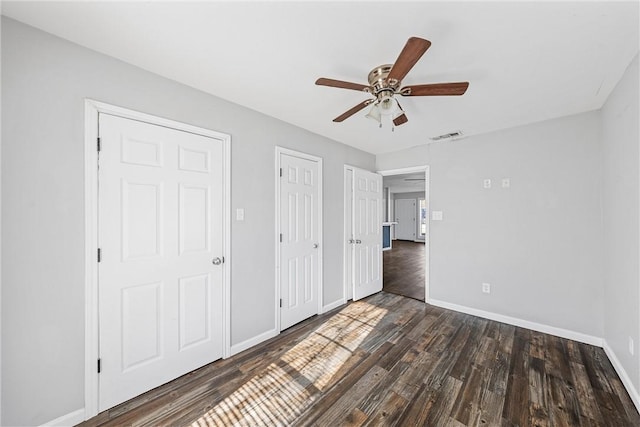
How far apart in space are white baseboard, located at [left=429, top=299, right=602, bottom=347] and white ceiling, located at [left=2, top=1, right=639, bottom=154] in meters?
2.35

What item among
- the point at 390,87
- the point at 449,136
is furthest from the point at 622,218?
the point at 390,87

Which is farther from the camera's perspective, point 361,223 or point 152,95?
point 361,223

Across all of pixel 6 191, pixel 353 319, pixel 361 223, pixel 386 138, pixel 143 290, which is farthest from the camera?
pixel 361 223

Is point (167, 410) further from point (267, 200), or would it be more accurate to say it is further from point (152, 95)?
point (152, 95)

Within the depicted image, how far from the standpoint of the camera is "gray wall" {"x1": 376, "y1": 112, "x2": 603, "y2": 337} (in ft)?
8.15

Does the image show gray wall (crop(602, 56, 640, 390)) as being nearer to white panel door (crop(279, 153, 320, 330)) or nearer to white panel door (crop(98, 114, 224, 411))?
white panel door (crop(279, 153, 320, 330))

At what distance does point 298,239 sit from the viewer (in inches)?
113

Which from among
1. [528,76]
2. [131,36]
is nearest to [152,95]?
[131,36]

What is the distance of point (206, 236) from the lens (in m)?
2.11

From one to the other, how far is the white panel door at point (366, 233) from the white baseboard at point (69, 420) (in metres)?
2.94

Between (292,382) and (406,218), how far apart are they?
9931mm

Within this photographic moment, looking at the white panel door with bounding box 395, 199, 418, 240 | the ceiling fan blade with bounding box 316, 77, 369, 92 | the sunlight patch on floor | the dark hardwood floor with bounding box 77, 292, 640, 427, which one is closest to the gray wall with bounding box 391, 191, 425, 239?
the white panel door with bounding box 395, 199, 418, 240

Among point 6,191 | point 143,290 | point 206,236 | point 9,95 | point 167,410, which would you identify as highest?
point 9,95

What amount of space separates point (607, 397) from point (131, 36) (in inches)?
158
